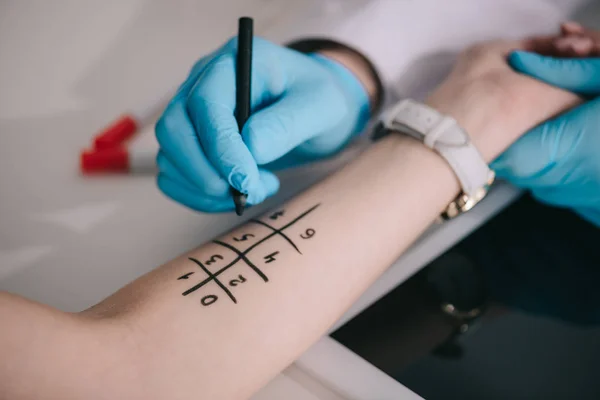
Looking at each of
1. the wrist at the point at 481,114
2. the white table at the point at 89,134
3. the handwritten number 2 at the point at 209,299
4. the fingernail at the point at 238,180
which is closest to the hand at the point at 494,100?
the wrist at the point at 481,114

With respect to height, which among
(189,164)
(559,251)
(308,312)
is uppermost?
(189,164)

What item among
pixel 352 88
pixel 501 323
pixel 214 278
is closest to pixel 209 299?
pixel 214 278

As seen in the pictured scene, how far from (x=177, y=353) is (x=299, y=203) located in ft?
0.86

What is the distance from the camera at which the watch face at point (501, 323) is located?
610 millimetres

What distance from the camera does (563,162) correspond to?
77cm

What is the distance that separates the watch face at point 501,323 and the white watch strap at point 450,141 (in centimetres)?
11

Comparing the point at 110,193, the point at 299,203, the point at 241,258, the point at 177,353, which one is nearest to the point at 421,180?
the point at 299,203

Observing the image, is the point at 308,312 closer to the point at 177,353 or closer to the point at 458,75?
the point at 177,353

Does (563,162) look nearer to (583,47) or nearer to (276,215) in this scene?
(583,47)

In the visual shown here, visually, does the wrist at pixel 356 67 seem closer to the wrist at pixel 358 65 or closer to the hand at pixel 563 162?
the wrist at pixel 358 65

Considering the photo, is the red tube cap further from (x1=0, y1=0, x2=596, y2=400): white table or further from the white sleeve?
the white sleeve

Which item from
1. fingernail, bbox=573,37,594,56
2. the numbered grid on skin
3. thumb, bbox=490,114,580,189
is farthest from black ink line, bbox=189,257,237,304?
fingernail, bbox=573,37,594,56

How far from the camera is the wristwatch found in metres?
0.70

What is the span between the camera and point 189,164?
690 mm
